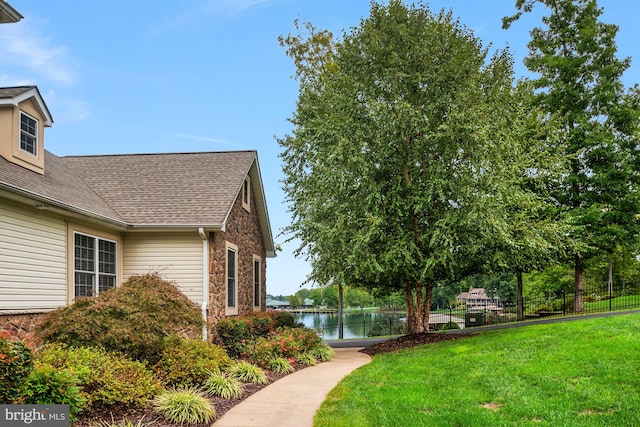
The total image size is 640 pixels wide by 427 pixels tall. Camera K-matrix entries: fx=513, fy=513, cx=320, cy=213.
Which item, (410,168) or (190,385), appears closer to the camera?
(190,385)

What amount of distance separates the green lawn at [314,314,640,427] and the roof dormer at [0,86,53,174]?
26.2ft

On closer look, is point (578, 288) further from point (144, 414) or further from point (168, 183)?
point (144, 414)

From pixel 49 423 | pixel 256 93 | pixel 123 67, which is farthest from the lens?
pixel 256 93

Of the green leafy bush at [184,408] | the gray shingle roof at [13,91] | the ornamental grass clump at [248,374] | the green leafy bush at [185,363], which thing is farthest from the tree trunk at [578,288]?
the gray shingle roof at [13,91]

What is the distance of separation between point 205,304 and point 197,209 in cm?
244

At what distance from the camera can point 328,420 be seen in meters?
6.54

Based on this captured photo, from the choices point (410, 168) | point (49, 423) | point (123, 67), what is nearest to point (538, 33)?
point (410, 168)

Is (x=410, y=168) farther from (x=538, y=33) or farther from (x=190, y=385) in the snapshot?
(x=538, y=33)

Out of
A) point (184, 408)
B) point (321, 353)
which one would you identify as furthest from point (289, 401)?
point (321, 353)

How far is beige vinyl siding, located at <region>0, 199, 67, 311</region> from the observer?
29.8 feet

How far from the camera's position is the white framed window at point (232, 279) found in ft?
47.8

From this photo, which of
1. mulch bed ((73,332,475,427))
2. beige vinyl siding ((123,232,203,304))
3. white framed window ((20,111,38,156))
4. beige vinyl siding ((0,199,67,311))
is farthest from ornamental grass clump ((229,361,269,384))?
white framed window ((20,111,38,156))

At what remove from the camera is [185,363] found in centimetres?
841

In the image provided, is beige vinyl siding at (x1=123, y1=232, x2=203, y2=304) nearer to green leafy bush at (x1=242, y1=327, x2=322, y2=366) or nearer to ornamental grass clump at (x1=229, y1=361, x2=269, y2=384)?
green leafy bush at (x1=242, y1=327, x2=322, y2=366)
